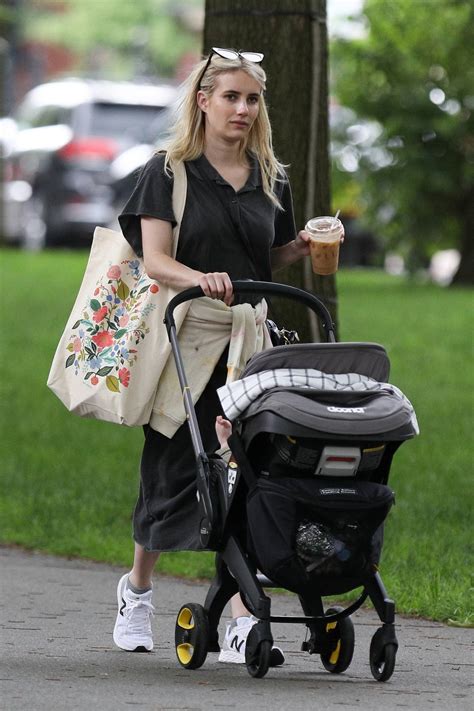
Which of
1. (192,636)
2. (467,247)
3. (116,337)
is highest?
(116,337)

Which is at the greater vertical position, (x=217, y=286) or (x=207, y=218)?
(x=207, y=218)

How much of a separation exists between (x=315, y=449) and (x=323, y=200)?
12.2ft

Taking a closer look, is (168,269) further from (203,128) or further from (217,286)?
(203,128)

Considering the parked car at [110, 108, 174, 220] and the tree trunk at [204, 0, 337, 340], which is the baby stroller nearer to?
the tree trunk at [204, 0, 337, 340]

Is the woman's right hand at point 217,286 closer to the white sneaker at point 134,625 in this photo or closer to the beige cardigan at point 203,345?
the beige cardigan at point 203,345

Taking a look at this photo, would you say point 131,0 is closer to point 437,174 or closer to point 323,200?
point 437,174

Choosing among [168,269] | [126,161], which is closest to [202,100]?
[168,269]

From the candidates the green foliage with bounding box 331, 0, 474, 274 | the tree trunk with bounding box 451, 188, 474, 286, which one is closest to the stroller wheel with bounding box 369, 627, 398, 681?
the green foliage with bounding box 331, 0, 474, 274

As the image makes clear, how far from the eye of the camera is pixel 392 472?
393 inches

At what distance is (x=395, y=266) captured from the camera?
2866cm

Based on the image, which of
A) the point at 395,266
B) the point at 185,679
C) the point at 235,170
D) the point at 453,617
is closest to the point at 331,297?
the point at 453,617

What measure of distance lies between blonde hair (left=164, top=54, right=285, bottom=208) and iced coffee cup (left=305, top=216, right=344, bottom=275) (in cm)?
21

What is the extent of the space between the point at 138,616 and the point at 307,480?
1158 millimetres

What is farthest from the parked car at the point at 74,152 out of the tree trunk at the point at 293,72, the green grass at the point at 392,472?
the tree trunk at the point at 293,72
